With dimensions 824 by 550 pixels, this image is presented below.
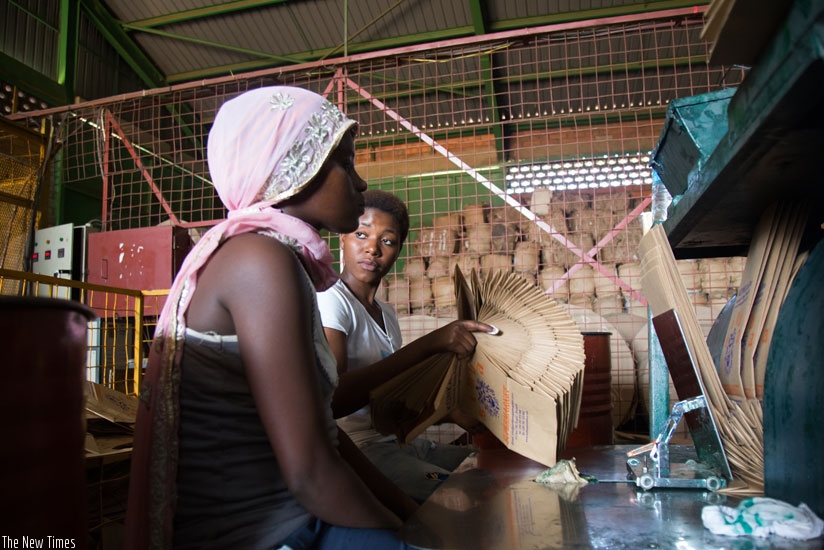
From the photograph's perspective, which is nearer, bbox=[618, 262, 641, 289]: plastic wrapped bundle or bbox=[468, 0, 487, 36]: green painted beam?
bbox=[618, 262, 641, 289]: plastic wrapped bundle

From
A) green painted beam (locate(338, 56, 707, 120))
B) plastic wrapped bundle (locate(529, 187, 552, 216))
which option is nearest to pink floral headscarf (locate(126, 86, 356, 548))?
green painted beam (locate(338, 56, 707, 120))

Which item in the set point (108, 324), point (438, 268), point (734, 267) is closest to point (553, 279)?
point (438, 268)

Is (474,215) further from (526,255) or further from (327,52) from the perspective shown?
(327,52)

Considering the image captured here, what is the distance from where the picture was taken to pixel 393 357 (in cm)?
161

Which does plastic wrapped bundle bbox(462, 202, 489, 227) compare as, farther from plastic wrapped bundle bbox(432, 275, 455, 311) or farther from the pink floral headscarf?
the pink floral headscarf

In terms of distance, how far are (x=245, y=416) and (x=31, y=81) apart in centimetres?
770

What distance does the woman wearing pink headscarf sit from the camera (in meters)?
0.90

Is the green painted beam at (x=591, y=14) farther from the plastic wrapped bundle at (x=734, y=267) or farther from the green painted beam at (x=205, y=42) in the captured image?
the plastic wrapped bundle at (x=734, y=267)

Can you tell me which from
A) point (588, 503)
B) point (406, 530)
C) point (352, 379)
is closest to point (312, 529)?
point (406, 530)

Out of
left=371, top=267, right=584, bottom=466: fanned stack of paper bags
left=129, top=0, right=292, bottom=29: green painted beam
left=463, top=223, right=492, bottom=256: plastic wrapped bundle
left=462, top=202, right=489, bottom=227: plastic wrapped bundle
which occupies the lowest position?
left=371, top=267, right=584, bottom=466: fanned stack of paper bags

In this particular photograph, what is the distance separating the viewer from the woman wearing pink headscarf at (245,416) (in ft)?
2.95

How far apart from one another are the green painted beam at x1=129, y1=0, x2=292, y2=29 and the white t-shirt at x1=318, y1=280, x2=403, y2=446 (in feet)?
22.2

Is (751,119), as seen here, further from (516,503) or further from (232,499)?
(232,499)

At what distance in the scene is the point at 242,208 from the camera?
1.11 m
